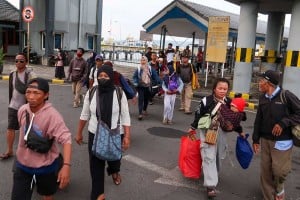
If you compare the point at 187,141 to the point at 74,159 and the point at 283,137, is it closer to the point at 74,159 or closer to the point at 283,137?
the point at 283,137

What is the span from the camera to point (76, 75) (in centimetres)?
1054

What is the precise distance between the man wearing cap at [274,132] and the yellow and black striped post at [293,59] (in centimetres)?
789

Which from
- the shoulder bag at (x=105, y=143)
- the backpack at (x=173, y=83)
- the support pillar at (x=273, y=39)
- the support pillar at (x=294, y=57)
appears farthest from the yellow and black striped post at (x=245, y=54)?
the shoulder bag at (x=105, y=143)

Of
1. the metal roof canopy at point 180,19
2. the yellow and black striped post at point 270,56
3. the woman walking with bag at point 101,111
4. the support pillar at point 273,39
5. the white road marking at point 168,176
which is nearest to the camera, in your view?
the woman walking with bag at point 101,111

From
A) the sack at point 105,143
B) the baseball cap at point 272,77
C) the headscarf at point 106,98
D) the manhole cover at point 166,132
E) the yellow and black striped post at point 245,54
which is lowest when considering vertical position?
the manhole cover at point 166,132

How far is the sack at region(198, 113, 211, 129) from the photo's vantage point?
15.6 feet

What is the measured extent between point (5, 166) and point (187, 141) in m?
2.74

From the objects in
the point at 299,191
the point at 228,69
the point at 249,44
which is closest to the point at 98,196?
the point at 299,191

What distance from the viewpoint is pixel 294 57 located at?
38.7 ft

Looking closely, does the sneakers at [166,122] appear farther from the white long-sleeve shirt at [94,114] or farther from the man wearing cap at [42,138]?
the man wearing cap at [42,138]

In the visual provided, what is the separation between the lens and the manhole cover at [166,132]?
320 inches

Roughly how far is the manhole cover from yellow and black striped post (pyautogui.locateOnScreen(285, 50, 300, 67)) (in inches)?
211

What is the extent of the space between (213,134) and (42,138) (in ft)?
7.41

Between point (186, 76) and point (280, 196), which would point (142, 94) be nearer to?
point (186, 76)
